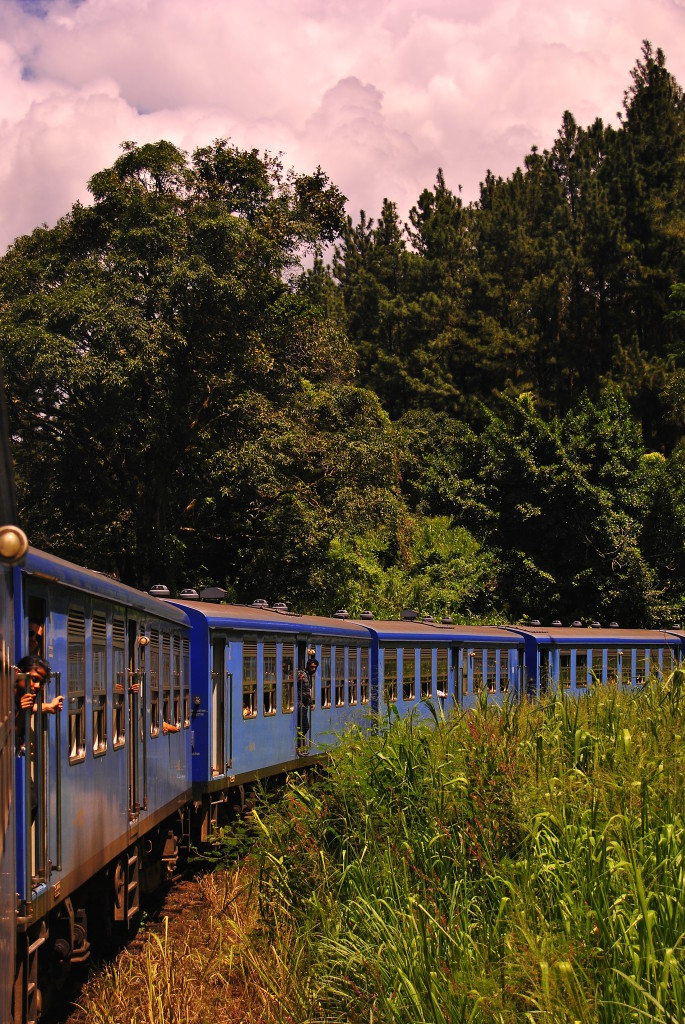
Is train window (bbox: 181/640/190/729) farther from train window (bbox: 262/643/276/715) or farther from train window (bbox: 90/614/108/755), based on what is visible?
train window (bbox: 90/614/108/755)

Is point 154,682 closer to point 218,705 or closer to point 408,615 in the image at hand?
point 218,705

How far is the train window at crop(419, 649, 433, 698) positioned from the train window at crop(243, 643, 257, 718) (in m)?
6.73

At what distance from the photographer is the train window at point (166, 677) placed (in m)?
12.1

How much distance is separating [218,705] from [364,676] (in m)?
6.52

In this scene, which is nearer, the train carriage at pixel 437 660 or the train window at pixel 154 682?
the train window at pixel 154 682

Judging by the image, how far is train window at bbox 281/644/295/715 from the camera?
16875 mm

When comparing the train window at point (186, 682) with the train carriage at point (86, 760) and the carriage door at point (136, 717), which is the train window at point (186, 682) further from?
the carriage door at point (136, 717)

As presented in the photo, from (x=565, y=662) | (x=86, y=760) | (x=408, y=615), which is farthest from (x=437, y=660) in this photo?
(x=86, y=760)

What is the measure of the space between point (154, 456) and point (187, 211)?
5932mm

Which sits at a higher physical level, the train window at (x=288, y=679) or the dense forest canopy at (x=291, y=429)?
the dense forest canopy at (x=291, y=429)

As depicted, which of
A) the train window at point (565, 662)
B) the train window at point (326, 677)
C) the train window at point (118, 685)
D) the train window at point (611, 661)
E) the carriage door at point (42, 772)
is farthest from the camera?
the train window at point (611, 661)

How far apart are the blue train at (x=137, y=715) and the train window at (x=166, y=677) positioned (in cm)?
2

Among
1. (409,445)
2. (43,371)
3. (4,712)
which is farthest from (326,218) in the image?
(4,712)

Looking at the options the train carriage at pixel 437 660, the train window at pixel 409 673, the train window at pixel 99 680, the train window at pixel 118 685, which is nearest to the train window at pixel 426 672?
the train carriage at pixel 437 660
